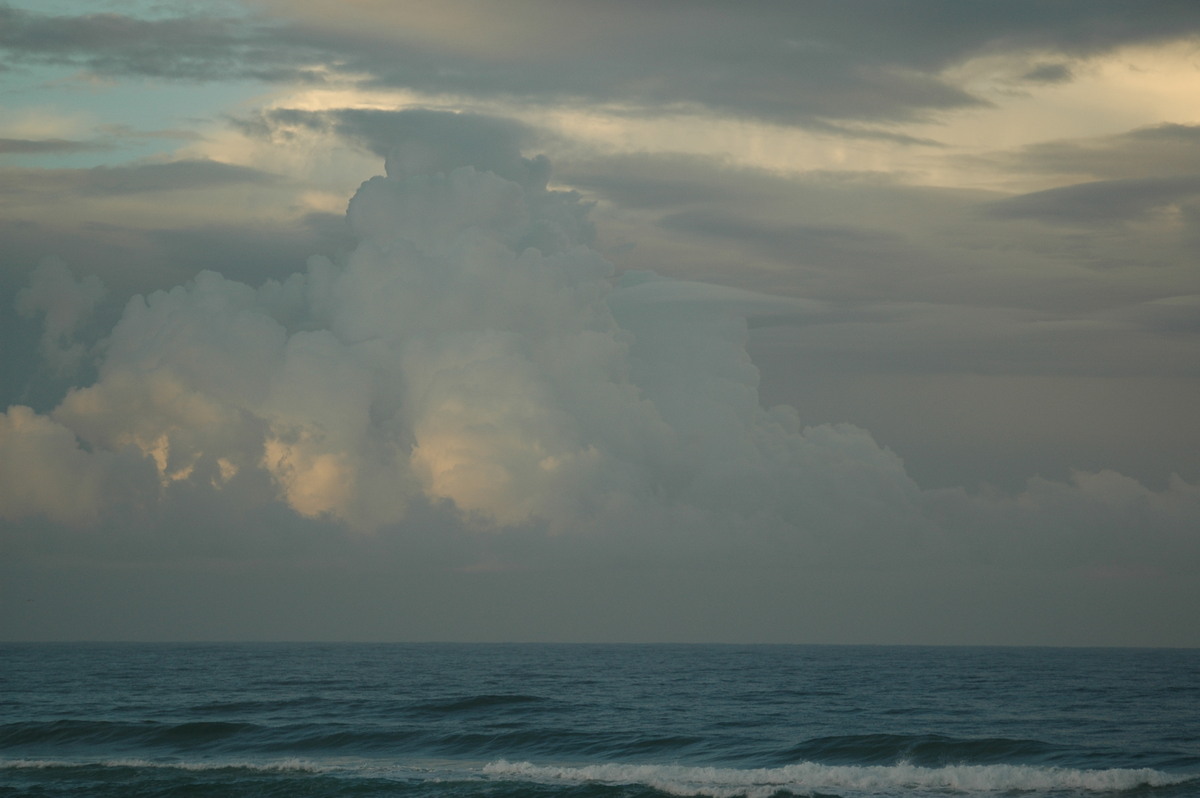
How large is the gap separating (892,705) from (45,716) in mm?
56865

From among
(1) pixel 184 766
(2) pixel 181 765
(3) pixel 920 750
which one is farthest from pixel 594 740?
(2) pixel 181 765

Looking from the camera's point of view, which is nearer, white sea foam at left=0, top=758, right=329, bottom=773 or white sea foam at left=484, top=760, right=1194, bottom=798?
white sea foam at left=484, top=760, right=1194, bottom=798

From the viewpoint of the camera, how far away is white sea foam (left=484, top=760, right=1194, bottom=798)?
1642 inches

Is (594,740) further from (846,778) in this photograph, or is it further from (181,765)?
(181,765)

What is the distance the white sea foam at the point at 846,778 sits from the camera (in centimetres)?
4172

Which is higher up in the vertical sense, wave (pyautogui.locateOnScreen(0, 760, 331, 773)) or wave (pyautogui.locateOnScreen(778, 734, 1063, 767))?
wave (pyautogui.locateOnScreen(778, 734, 1063, 767))

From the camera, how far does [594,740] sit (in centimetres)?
5612

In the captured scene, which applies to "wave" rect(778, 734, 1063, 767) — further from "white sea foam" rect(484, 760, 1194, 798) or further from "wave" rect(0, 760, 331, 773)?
"wave" rect(0, 760, 331, 773)

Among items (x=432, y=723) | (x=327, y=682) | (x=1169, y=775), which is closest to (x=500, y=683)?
(x=327, y=682)

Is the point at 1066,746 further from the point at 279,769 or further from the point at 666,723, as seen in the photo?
the point at 279,769

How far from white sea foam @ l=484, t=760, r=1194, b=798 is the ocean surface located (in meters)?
0.10

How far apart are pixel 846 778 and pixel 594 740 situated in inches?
640

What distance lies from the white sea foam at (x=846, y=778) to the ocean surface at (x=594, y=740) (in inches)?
3.9

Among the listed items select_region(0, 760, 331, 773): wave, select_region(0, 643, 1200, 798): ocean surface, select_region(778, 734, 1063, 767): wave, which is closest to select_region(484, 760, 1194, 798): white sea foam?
select_region(0, 643, 1200, 798): ocean surface
